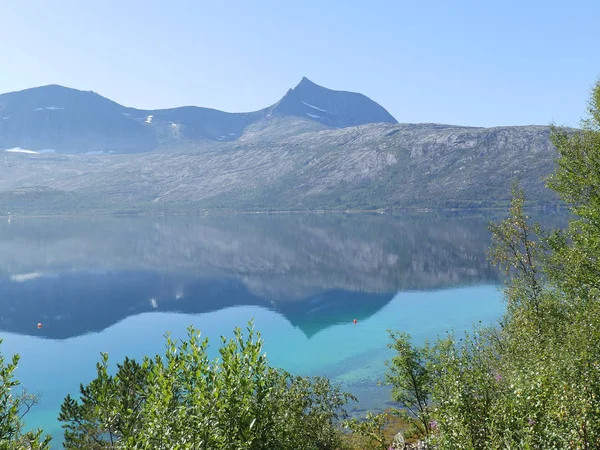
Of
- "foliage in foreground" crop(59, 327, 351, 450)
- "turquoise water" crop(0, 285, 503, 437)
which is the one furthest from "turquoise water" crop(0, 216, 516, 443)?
"foliage in foreground" crop(59, 327, 351, 450)

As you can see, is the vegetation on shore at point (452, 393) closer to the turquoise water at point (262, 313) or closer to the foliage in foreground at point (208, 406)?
the foliage in foreground at point (208, 406)

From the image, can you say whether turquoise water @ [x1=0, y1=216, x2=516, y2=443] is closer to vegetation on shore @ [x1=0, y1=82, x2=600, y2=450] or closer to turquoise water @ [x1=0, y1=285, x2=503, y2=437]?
turquoise water @ [x1=0, y1=285, x2=503, y2=437]

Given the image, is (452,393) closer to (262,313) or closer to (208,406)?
(208,406)

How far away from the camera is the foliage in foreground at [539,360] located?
18.1 meters

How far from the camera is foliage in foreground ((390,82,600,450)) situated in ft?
59.3

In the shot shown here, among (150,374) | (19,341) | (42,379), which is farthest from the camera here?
(19,341)

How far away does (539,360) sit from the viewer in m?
24.5

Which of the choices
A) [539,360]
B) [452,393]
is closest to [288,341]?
[539,360]

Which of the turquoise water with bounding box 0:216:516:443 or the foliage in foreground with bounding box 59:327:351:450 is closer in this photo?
the foliage in foreground with bounding box 59:327:351:450

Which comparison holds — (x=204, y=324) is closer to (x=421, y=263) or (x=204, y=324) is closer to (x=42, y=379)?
(x=42, y=379)

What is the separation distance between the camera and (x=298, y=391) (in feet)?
124

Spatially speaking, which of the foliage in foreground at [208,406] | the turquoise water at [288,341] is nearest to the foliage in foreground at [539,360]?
the foliage in foreground at [208,406]

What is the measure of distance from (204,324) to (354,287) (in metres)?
65.0

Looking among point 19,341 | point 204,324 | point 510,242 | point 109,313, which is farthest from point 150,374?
point 109,313
